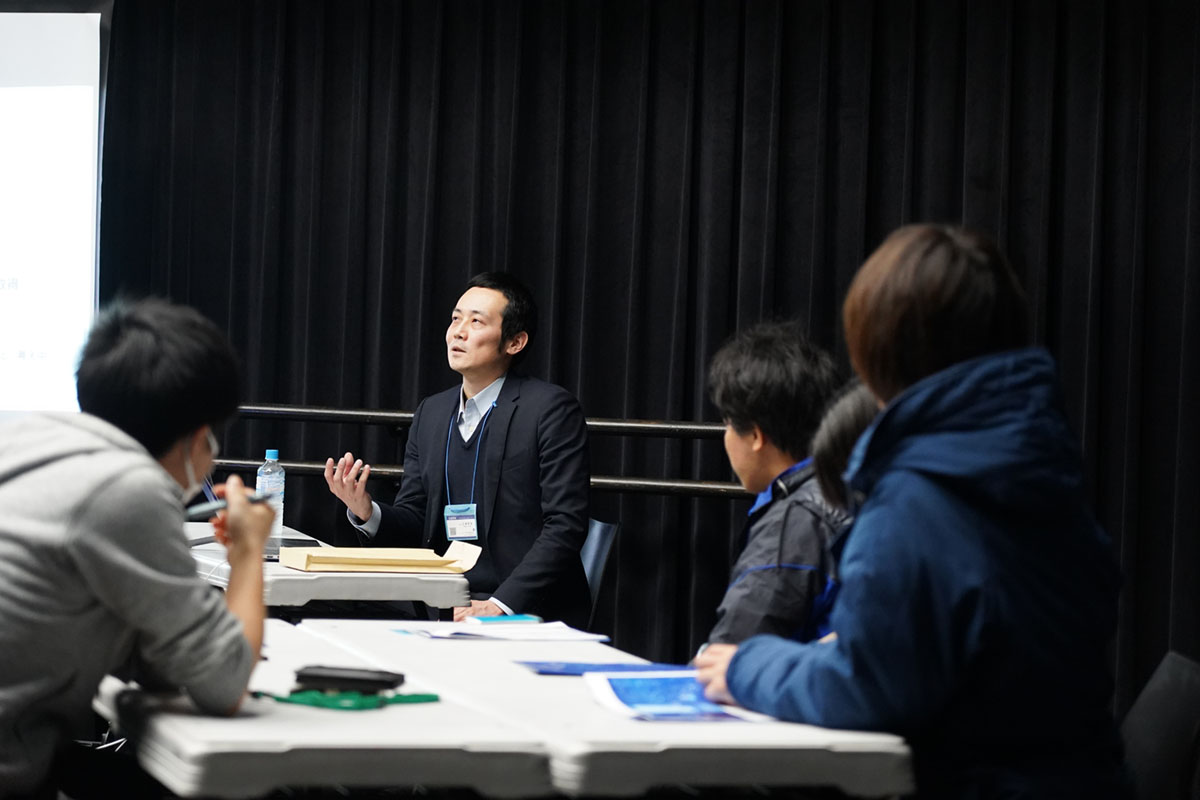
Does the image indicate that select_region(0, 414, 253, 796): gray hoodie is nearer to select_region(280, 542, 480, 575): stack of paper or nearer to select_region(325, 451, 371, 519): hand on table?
select_region(280, 542, 480, 575): stack of paper

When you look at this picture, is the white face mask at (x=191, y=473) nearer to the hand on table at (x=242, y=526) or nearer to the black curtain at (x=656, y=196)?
the hand on table at (x=242, y=526)

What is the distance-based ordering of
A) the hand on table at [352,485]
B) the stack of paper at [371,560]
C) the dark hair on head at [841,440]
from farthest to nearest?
the hand on table at [352,485], the stack of paper at [371,560], the dark hair on head at [841,440]

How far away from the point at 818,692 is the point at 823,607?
0.42 meters

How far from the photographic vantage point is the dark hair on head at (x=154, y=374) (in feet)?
4.54

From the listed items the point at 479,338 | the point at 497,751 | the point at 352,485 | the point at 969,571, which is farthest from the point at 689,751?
the point at 479,338

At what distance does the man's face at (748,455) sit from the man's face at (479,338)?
1.48 metres

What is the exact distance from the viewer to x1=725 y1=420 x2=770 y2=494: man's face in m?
1.98

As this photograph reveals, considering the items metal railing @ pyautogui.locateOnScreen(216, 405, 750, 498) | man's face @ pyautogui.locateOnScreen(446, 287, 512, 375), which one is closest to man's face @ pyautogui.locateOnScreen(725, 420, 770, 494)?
man's face @ pyautogui.locateOnScreen(446, 287, 512, 375)

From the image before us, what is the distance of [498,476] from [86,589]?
1.98 metres

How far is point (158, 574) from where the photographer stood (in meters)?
1.27

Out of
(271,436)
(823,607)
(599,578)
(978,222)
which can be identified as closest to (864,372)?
(823,607)

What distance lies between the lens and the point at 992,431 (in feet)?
4.15

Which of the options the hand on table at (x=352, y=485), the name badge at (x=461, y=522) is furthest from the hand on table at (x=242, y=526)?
the name badge at (x=461, y=522)

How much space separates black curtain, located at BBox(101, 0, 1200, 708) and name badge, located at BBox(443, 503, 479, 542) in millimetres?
862
